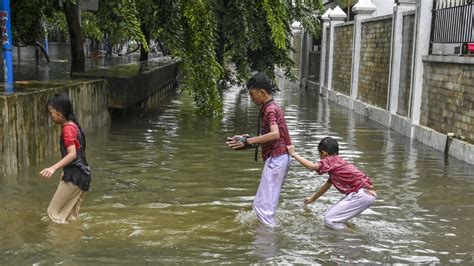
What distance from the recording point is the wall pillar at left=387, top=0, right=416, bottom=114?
47.2ft

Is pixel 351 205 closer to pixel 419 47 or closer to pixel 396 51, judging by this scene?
pixel 419 47

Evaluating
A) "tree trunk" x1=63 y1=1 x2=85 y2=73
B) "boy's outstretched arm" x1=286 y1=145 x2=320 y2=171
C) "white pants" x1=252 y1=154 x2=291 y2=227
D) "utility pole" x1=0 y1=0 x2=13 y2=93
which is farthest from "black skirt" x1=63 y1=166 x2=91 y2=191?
"tree trunk" x1=63 y1=1 x2=85 y2=73

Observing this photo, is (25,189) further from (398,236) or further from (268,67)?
(268,67)

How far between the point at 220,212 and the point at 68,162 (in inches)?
74.7

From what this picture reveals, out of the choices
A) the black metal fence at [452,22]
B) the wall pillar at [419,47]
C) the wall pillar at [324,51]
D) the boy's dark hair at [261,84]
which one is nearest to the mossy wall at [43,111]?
the boy's dark hair at [261,84]

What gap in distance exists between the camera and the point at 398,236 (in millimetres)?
5895

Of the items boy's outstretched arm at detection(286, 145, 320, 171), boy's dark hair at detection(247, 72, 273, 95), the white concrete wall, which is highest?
the white concrete wall

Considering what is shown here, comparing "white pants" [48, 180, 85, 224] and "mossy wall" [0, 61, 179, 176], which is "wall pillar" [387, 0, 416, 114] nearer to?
"mossy wall" [0, 61, 179, 176]

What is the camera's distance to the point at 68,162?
5469 millimetres

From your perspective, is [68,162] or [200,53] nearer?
[68,162]

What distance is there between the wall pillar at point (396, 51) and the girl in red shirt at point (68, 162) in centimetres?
1033

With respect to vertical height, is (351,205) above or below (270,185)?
below

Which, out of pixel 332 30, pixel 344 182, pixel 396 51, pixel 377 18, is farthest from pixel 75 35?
pixel 332 30

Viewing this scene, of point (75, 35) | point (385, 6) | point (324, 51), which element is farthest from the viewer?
point (385, 6)
